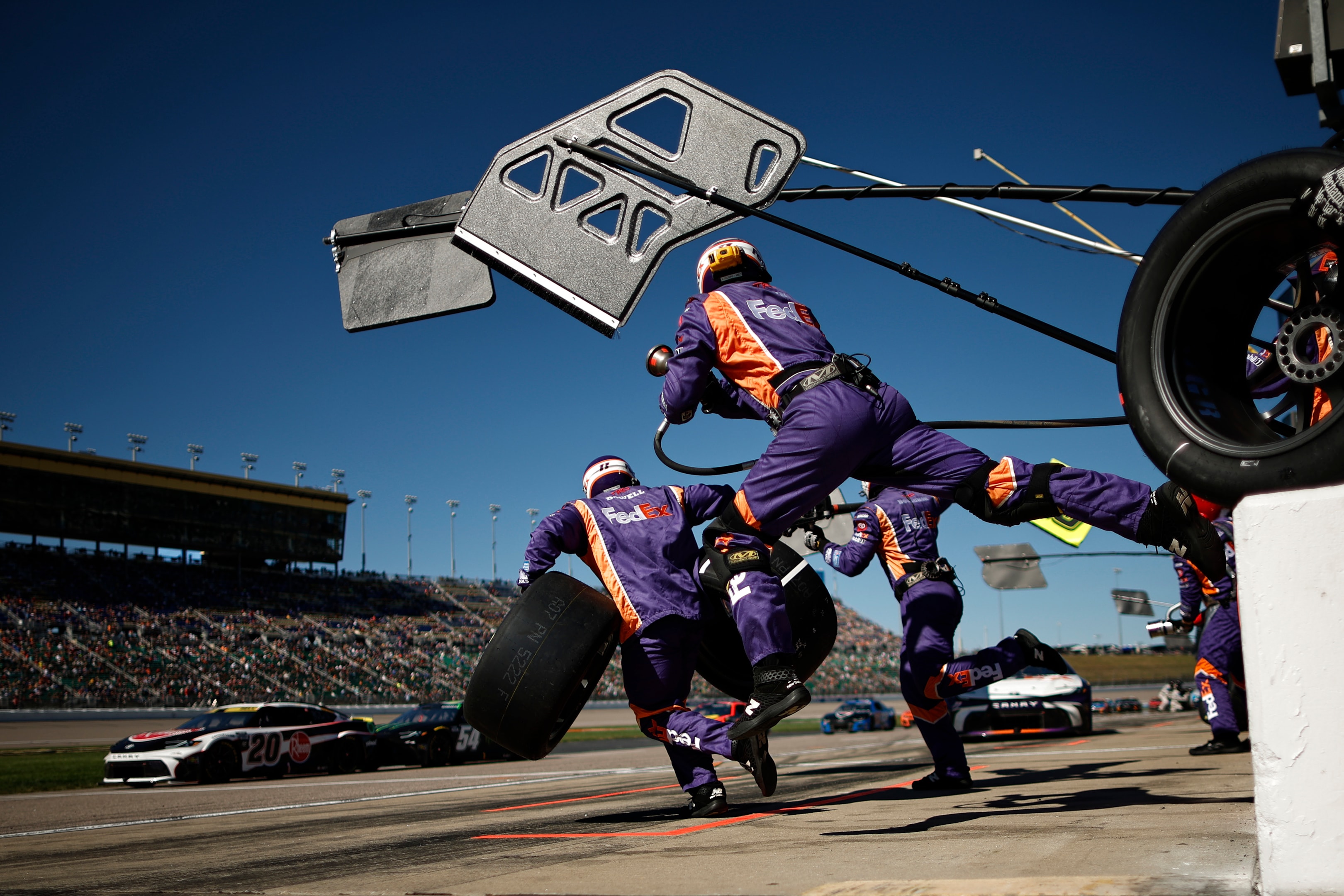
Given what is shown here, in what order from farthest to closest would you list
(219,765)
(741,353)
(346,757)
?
(346,757) < (219,765) < (741,353)

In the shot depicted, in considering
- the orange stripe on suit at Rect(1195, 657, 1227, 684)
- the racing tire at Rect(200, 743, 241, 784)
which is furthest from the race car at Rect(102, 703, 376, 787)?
the orange stripe on suit at Rect(1195, 657, 1227, 684)

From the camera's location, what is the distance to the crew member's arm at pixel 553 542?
14.5ft

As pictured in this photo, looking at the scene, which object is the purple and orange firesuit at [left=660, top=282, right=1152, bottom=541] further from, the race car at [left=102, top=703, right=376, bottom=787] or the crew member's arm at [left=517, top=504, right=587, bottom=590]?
the race car at [left=102, top=703, right=376, bottom=787]

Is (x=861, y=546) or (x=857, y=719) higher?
(x=861, y=546)

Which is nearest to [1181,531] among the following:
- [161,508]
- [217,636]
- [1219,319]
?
[1219,319]

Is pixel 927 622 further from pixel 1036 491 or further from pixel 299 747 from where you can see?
pixel 299 747

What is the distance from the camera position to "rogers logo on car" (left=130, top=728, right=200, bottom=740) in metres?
12.9

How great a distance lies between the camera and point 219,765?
43.5ft

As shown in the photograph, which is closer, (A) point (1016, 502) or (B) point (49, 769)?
(A) point (1016, 502)

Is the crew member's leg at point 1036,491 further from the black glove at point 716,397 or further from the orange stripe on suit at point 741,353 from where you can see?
the black glove at point 716,397

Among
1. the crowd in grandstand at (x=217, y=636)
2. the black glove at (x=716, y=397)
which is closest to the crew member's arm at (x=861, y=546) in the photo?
the black glove at (x=716, y=397)

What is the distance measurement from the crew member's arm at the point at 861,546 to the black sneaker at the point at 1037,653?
105cm

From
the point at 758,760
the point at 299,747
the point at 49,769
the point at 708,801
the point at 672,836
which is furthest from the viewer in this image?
the point at 49,769

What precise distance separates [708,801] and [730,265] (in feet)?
7.52
